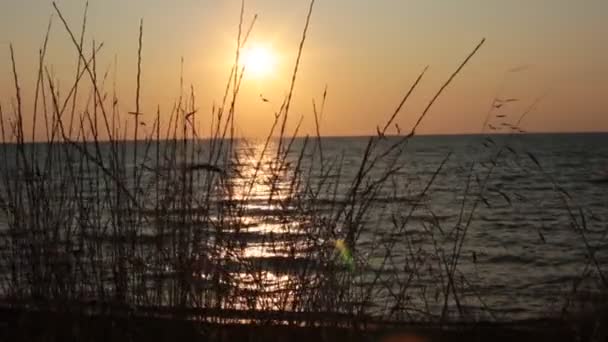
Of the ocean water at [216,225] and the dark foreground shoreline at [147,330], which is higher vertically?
the ocean water at [216,225]

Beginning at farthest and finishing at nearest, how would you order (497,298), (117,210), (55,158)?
(497,298) → (55,158) → (117,210)

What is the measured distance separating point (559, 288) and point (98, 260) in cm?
756

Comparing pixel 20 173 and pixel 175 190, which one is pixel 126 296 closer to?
pixel 175 190

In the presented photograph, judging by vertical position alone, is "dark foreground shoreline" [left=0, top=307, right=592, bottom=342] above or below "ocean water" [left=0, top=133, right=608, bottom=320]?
below

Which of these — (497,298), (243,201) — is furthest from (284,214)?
(497,298)

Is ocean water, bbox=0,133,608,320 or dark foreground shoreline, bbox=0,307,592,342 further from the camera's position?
ocean water, bbox=0,133,608,320

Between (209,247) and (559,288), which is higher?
(209,247)

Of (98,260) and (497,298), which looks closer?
(98,260)

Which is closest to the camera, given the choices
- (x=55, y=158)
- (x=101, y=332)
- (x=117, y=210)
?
(x=101, y=332)

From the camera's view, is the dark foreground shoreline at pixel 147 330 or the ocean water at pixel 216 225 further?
the ocean water at pixel 216 225

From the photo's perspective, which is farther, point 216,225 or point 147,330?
point 216,225

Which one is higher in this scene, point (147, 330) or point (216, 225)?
point (216, 225)

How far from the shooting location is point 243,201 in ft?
14.3

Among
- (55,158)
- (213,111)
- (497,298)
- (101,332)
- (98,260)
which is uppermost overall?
(213,111)
